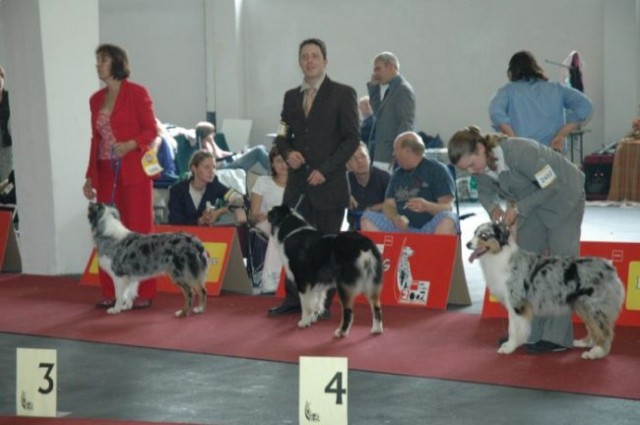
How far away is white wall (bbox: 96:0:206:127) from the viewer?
16.4 metres

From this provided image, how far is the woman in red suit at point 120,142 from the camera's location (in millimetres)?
6316

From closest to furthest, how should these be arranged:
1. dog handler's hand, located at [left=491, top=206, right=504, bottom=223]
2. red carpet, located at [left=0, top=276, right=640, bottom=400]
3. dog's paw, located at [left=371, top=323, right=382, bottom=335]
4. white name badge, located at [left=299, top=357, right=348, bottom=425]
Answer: white name badge, located at [left=299, top=357, right=348, bottom=425] → red carpet, located at [left=0, top=276, right=640, bottom=400] → dog handler's hand, located at [left=491, top=206, right=504, bottom=223] → dog's paw, located at [left=371, top=323, right=382, bottom=335]

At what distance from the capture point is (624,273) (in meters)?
Result: 5.81

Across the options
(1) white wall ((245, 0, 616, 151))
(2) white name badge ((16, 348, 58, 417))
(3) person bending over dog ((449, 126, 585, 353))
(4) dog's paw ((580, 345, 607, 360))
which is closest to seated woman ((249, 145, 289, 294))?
(3) person bending over dog ((449, 126, 585, 353))

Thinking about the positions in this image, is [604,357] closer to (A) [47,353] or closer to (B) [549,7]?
(A) [47,353]

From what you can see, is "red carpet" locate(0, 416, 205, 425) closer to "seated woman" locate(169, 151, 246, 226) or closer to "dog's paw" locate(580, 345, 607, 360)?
"dog's paw" locate(580, 345, 607, 360)

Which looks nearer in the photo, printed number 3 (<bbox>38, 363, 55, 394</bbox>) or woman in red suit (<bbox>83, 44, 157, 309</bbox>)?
printed number 3 (<bbox>38, 363, 55, 394</bbox>)

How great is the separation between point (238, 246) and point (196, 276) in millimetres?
774

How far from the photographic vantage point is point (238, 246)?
6.93 m

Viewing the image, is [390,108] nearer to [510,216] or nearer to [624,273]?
[624,273]

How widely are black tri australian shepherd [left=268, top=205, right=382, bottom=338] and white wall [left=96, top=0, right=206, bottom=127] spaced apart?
10856 mm

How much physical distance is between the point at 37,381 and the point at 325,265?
86.4 inches

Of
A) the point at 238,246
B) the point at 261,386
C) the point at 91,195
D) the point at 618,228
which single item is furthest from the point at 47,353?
the point at 618,228

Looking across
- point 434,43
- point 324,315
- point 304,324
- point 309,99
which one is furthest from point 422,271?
point 434,43
